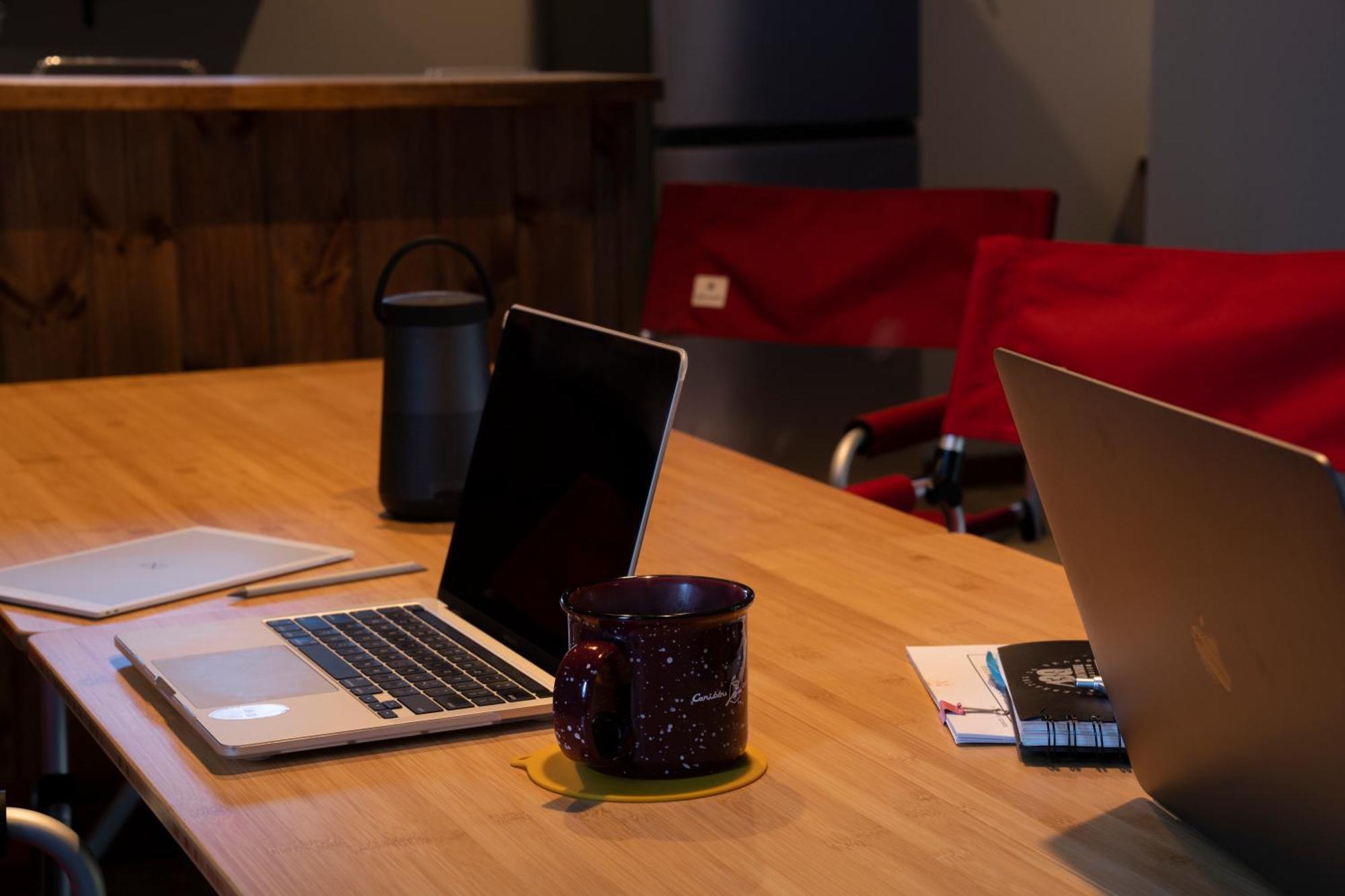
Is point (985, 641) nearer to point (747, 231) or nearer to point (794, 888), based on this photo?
point (794, 888)

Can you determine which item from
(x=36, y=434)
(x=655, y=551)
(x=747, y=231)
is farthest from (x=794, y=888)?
(x=747, y=231)

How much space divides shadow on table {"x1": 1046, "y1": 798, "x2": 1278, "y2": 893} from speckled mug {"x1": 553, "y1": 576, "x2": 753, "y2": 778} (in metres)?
0.18

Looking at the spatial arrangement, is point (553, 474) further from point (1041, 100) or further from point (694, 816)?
point (1041, 100)

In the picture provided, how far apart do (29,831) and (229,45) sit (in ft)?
12.7

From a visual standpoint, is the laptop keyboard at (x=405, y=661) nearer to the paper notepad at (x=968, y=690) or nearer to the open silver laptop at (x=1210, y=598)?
the paper notepad at (x=968, y=690)

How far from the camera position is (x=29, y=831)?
96 cm

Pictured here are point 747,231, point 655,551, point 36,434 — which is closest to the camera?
point 655,551

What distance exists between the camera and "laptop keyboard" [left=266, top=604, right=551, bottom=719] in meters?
0.99

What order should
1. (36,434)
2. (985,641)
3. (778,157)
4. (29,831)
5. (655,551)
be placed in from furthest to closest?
1. (778,157)
2. (36,434)
3. (655,551)
4. (985,641)
5. (29,831)

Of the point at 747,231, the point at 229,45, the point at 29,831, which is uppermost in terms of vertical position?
the point at 229,45

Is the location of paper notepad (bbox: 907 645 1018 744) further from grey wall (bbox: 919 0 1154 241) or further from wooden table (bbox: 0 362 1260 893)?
grey wall (bbox: 919 0 1154 241)

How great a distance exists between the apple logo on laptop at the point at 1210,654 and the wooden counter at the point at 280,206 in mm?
2106

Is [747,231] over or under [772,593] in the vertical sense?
over

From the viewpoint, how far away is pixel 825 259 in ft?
9.12
